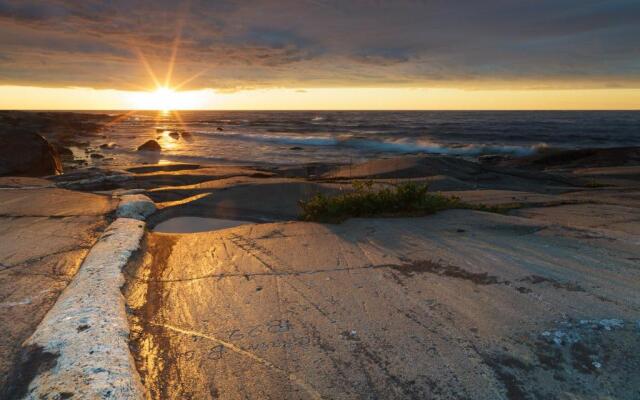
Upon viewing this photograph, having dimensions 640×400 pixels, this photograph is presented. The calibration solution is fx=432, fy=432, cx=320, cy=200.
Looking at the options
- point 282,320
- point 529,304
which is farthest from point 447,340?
point 282,320

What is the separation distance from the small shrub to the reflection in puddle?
120 cm

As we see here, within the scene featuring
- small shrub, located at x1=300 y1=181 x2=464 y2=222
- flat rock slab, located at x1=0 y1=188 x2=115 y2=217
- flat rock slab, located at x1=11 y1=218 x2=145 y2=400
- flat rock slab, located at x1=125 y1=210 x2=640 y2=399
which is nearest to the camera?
flat rock slab, located at x1=11 y1=218 x2=145 y2=400

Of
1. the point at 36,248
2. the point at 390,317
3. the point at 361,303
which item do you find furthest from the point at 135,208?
the point at 390,317

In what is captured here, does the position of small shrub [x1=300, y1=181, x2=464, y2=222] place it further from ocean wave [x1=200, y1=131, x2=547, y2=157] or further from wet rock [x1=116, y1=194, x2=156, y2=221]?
ocean wave [x1=200, y1=131, x2=547, y2=157]

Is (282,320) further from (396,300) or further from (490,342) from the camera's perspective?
(490,342)

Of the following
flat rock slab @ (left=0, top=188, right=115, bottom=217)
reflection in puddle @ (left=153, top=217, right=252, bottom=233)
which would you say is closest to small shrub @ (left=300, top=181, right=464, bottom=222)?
reflection in puddle @ (left=153, top=217, right=252, bottom=233)

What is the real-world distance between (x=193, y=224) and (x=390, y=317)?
12.9ft

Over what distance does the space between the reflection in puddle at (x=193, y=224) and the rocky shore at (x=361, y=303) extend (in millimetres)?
102

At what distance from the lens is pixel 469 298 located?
10.3ft

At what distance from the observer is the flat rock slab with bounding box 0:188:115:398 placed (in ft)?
9.33

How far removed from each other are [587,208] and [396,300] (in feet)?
16.2

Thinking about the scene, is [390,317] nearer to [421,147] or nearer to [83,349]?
[83,349]

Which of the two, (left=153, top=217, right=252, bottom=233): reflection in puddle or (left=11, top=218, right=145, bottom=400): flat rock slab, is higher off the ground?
(left=11, top=218, right=145, bottom=400): flat rock slab

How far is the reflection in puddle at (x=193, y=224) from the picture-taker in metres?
5.73
